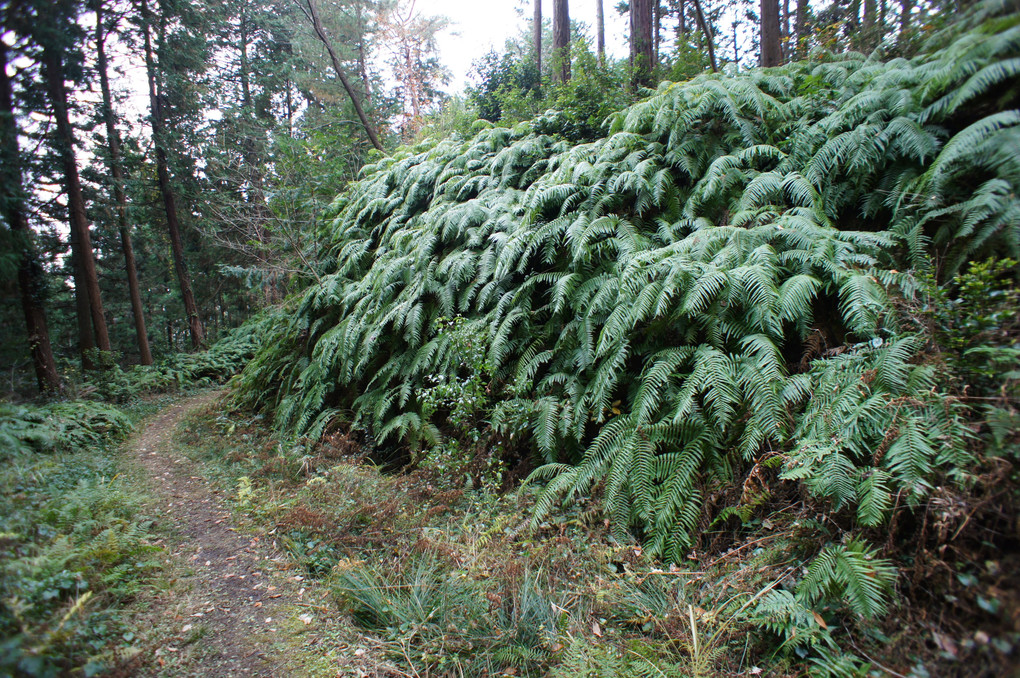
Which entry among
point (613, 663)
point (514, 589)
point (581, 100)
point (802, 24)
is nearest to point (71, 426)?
point (514, 589)

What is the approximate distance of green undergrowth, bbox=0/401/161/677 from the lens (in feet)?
5.43

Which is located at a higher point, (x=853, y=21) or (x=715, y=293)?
(x=853, y=21)

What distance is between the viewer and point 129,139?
1221 cm

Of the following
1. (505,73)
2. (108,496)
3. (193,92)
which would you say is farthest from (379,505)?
(193,92)

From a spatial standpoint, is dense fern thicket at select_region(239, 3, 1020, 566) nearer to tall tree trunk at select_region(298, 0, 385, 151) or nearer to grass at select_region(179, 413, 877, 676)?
grass at select_region(179, 413, 877, 676)

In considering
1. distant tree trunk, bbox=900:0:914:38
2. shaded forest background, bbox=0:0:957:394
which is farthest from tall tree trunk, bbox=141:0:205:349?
distant tree trunk, bbox=900:0:914:38

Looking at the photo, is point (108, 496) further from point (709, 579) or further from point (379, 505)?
point (709, 579)

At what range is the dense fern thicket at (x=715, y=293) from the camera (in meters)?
2.77

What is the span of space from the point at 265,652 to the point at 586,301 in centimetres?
350

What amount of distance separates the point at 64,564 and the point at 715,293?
4331 millimetres

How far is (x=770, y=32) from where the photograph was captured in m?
8.31

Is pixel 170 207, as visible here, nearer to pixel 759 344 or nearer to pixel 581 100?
pixel 581 100

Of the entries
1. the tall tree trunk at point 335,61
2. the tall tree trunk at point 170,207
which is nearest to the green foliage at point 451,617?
the tall tree trunk at point 335,61

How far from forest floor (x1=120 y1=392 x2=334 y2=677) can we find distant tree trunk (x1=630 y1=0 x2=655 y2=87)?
8.29 metres
